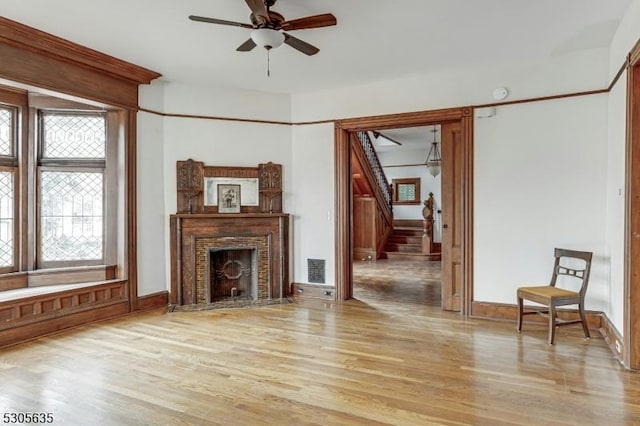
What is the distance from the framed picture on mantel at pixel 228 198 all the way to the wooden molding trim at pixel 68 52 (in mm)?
1568

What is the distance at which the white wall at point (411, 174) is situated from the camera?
1151 centimetres

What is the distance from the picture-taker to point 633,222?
3.02 metres

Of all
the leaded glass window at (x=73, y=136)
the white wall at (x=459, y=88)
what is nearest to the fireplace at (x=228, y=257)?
the leaded glass window at (x=73, y=136)

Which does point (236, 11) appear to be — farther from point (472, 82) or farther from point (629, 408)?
point (629, 408)

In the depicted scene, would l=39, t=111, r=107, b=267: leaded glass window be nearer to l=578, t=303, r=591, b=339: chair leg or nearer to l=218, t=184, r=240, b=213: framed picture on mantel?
l=218, t=184, r=240, b=213: framed picture on mantel

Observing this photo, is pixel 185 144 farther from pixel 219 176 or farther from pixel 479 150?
pixel 479 150

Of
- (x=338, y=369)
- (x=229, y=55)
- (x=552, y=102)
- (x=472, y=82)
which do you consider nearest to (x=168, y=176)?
(x=229, y=55)

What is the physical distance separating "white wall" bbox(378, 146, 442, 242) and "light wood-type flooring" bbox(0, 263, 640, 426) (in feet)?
24.5

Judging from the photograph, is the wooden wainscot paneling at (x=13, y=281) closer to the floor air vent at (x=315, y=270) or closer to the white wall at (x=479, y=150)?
the white wall at (x=479, y=150)

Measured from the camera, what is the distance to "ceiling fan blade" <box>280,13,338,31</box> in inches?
118

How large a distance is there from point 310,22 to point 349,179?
2.60 meters

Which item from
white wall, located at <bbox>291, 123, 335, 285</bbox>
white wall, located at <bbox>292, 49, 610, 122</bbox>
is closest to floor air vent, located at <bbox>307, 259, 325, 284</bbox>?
white wall, located at <bbox>291, 123, 335, 285</bbox>

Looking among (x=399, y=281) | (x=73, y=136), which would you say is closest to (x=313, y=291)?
(x=399, y=281)

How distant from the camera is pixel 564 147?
13.6 ft
